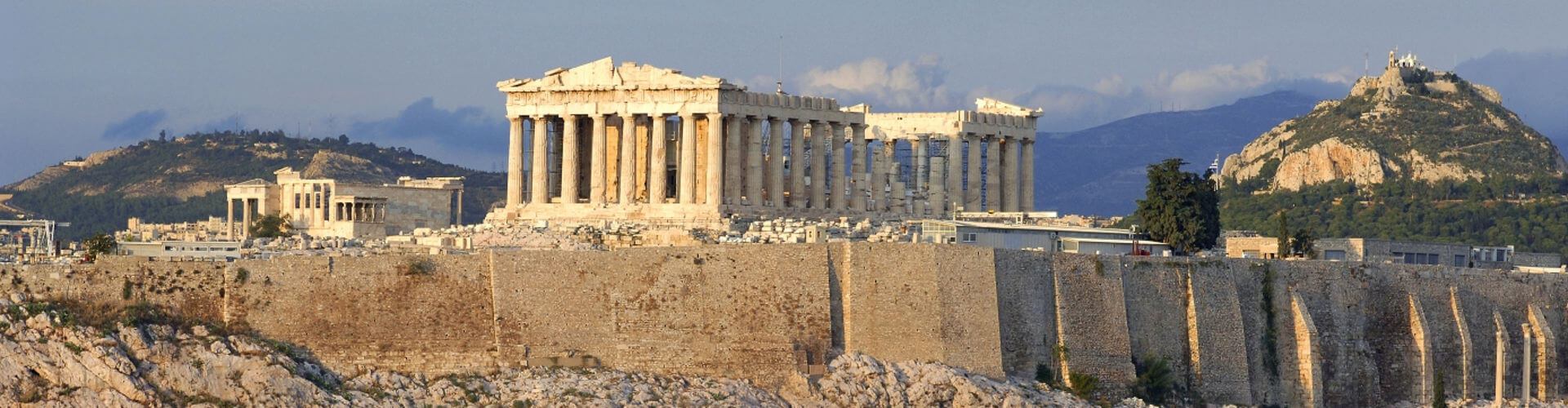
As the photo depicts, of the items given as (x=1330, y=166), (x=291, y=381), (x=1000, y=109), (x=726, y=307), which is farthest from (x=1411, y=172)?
(x=291, y=381)

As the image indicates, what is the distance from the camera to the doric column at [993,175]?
358 feet

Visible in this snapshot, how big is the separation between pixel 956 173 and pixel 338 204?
2121 centimetres

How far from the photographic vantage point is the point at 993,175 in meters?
109

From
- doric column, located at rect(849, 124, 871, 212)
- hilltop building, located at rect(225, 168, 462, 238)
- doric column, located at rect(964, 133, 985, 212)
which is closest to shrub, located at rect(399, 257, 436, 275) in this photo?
doric column, located at rect(849, 124, 871, 212)

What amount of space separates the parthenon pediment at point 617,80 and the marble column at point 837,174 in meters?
6.23


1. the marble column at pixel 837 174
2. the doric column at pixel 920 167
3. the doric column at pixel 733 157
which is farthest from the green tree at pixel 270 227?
the doric column at pixel 920 167

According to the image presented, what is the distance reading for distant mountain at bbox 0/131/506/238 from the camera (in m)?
139

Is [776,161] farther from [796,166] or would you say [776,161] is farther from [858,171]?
[858,171]

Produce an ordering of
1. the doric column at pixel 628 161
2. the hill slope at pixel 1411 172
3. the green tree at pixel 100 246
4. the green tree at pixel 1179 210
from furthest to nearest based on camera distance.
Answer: the hill slope at pixel 1411 172 → the doric column at pixel 628 161 → the green tree at pixel 1179 210 → the green tree at pixel 100 246

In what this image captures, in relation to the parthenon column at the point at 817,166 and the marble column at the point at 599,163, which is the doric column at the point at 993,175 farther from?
the marble column at the point at 599,163

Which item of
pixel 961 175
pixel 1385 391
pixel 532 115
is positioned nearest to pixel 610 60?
pixel 532 115

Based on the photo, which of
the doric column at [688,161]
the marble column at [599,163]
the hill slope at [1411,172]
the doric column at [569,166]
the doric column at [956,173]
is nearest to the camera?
the doric column at [688,161]

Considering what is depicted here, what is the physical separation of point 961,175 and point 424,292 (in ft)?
114

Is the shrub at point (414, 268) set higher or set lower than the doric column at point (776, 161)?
lower
